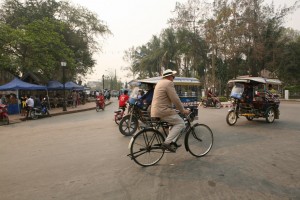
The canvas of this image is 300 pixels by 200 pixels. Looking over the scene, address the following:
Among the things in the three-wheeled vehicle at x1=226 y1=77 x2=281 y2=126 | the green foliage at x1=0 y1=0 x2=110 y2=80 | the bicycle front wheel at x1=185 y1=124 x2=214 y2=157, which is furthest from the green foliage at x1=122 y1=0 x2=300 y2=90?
the bicycle front wheel at x1=185 y1=124 x2=214 y2=157

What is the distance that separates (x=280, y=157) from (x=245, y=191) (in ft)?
8.43

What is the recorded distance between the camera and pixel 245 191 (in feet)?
14.2

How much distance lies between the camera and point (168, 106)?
19.1 feet

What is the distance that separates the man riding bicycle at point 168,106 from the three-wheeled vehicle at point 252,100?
6603mm

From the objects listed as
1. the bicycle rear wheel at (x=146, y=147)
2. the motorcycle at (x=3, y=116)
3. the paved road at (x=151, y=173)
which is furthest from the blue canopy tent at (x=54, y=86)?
the bicycle rear wheel at (x=146, y=147)

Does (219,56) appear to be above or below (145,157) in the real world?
above

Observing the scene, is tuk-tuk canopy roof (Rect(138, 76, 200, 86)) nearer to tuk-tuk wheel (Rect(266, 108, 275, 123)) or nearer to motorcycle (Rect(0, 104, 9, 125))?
tuk-tuk wheel (Rect(266, 108, 275, 123))

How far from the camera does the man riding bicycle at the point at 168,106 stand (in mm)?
5703

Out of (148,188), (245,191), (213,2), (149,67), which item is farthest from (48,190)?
(149,67)

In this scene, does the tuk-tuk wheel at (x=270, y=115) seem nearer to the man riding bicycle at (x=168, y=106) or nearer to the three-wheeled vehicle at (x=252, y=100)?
the three-wheeled vehicle at (x=252, y=100)

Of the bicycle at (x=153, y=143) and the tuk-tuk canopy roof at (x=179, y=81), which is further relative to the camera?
the tuk-tuk canopy roof at (x=179, y=81)

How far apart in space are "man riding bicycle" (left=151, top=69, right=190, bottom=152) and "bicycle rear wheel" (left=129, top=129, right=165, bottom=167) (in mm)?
179

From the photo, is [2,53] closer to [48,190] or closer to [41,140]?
[41,140]

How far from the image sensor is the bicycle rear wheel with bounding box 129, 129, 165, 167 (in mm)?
5719
